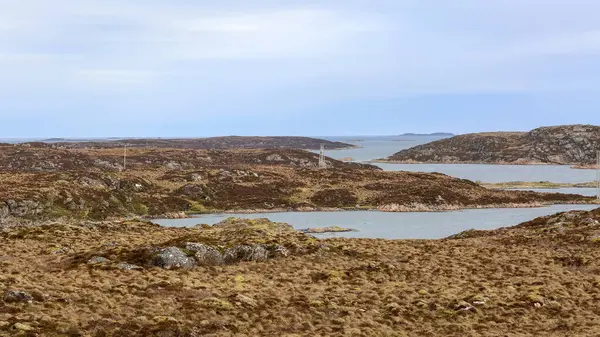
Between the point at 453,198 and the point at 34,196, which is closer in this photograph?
the point at 34,196

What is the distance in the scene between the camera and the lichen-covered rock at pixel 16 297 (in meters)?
21.7

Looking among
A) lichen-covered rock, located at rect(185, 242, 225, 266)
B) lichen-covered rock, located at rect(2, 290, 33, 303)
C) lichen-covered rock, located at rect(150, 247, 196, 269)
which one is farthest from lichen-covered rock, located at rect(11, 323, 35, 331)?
lichen-covered rock, located at rect(185, 242, 225, 266)

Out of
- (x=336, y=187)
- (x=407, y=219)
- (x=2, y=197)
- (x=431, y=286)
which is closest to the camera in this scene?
(x=431, y=286)

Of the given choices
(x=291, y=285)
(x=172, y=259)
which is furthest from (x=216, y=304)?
(x=172, y=259)

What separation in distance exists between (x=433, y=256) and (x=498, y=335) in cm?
1406

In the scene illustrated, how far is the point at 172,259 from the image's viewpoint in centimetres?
3067

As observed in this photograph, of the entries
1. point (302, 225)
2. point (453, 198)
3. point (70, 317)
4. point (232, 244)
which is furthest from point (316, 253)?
point (453, 198)

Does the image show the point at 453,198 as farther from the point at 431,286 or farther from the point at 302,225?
the point at 431,286

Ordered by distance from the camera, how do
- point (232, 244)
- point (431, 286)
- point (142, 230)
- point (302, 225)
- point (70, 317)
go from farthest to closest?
point (302, 225)
point (142, 230)
point (232, 244)
point (431, 286)
point (70, 317)

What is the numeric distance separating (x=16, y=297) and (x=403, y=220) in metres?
65.8

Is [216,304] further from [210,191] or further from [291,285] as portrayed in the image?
[210,191]

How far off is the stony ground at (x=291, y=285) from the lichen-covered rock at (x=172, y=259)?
6 cm

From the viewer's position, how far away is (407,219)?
8381 cm

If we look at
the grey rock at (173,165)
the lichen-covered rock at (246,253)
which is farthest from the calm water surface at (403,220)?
the grey rock at (173,165)
